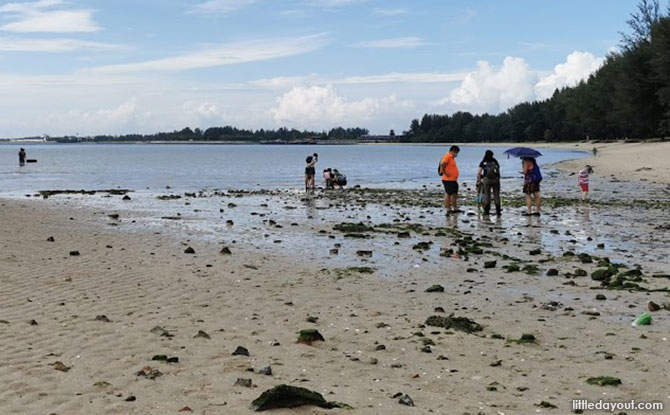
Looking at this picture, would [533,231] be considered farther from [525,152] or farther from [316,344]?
[316,344]

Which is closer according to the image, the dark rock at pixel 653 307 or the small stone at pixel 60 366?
the small stone at pixel 60 366


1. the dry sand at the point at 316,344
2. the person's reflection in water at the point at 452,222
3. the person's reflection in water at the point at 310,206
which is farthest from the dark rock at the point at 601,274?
the person's reflection in water at the point at 310,206

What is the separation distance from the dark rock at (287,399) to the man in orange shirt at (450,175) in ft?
55.1

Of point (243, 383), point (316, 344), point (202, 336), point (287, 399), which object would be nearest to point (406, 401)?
point (287, 399)

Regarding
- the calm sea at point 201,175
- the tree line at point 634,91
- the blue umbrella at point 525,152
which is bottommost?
the calm sea at point 201,175

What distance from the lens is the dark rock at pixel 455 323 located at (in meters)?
8.76

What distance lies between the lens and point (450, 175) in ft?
77.4

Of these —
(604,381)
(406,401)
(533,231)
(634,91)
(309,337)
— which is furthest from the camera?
(634,91)

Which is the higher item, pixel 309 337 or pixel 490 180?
pixel 490 180

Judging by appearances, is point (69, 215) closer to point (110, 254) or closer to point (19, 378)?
point (110, 254)

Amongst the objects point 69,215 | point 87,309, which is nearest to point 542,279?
point 87,309

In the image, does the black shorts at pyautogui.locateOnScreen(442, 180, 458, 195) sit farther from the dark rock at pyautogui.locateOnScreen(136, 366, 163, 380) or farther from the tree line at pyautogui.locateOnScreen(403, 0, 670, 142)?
the tree line at pyautogui.locateOnScreen(403, 0, 670, 142)

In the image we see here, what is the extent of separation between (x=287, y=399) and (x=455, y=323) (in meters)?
3.51

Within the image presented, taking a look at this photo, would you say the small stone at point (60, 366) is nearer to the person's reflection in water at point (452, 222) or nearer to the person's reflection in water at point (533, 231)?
the person's reflection in water at point (533, 231)
